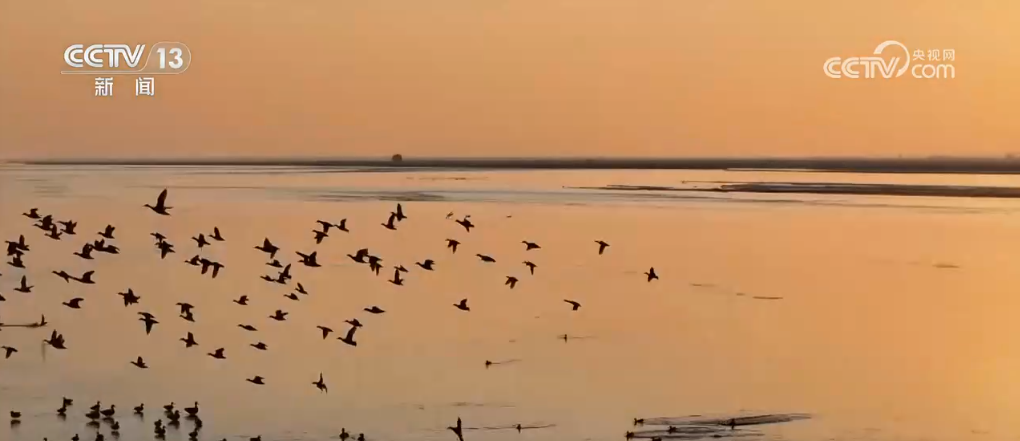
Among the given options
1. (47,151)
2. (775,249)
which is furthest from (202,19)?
(775,249)

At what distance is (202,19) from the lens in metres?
1.23

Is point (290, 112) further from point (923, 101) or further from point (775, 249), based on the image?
point (923, 101)

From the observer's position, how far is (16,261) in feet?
4.02

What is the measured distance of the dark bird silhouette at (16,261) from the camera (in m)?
1.23

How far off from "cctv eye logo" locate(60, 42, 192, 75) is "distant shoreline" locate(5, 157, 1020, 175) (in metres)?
0.16

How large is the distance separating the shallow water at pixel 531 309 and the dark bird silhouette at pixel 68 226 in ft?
0.04

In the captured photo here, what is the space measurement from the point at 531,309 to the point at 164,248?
662 millimetres

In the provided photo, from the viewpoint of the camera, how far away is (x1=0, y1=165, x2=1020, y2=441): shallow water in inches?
47.1

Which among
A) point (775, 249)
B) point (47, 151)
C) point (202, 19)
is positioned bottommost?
point (775, 249)

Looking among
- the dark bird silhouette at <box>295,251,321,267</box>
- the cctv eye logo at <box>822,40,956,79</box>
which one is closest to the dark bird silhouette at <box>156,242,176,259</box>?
the dark bird silhouette at <box>295,251,321,267</box>

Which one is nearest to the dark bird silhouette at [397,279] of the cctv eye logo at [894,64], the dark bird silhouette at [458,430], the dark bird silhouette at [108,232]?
the dark bird silhouette at [458,430]

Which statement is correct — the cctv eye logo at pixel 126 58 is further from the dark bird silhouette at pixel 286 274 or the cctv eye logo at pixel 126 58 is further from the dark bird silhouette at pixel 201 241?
the dark bird silhouette at pixel 286 274

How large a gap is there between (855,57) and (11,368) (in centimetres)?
158

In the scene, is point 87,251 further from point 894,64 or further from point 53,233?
point 894,64
